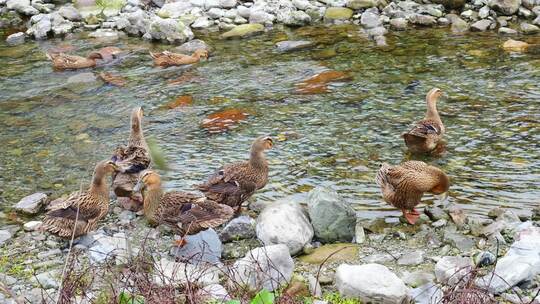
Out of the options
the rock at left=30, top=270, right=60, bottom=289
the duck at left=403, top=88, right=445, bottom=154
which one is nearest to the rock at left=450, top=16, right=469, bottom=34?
the duck at left=403, top=88, right=445, bottom=154

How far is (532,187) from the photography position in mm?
8148

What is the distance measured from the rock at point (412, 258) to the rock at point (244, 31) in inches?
373

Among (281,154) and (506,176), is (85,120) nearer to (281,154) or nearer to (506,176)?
(281,154)

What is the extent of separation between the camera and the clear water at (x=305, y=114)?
8.74 meters

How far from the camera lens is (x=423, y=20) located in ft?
50.6

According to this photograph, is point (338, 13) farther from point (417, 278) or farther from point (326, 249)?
point (417, 278)

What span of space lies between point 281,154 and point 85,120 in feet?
11.1

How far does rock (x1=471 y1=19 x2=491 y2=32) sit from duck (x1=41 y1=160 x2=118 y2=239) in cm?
944

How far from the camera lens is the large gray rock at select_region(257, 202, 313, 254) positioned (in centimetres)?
693

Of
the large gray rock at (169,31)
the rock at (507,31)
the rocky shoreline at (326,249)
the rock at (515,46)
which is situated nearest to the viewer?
the rocky shoreline at (326,249)

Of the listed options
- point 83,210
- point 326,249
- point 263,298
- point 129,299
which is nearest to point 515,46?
point 326,249

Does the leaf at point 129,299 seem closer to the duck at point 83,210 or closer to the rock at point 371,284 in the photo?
the rock at point 371,284

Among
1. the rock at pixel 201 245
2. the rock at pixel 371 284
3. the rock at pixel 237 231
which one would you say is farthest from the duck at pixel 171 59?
the rock at pixel 371 284

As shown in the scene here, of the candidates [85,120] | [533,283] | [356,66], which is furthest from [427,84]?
[533,283]
